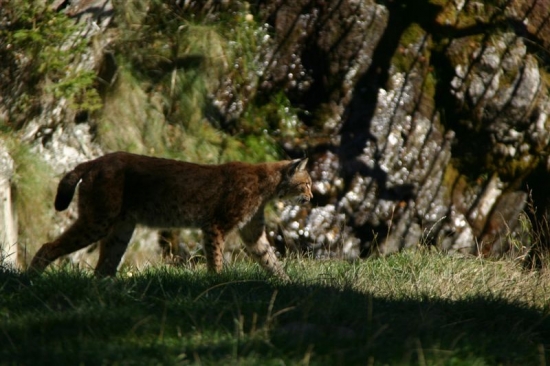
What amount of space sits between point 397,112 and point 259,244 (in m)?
2.90

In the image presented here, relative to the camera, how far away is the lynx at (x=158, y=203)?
7855mm

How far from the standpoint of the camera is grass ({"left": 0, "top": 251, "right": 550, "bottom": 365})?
4.73 meters

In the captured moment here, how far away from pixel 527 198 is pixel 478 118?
1.10 m

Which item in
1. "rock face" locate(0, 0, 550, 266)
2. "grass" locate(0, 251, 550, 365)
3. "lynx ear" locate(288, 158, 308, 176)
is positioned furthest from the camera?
"rock face" locate(0, 0, 550, 266)

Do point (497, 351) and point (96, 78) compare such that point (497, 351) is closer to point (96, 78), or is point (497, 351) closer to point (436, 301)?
point (436, 301)

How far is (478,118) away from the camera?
10453 mm

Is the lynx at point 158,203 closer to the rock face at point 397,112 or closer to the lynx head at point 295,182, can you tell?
the lynx head at point 295,182

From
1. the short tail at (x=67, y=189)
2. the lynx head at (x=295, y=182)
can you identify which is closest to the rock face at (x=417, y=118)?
the lynx head at (x=295, y=182)

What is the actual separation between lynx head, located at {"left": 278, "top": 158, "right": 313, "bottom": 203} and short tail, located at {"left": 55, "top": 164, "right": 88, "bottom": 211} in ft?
6.85

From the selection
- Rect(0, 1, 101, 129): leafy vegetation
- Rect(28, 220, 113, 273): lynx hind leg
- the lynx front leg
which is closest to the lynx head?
the lynx front leg

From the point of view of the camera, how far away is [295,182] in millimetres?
9039

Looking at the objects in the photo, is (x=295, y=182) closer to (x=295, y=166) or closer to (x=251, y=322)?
(x=295, y=166)

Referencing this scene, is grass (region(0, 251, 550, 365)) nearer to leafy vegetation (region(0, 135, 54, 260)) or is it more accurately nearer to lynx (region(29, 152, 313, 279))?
lynx (region(29, 152, 313, 279))

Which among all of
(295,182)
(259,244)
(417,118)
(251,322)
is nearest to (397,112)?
(417,118)
